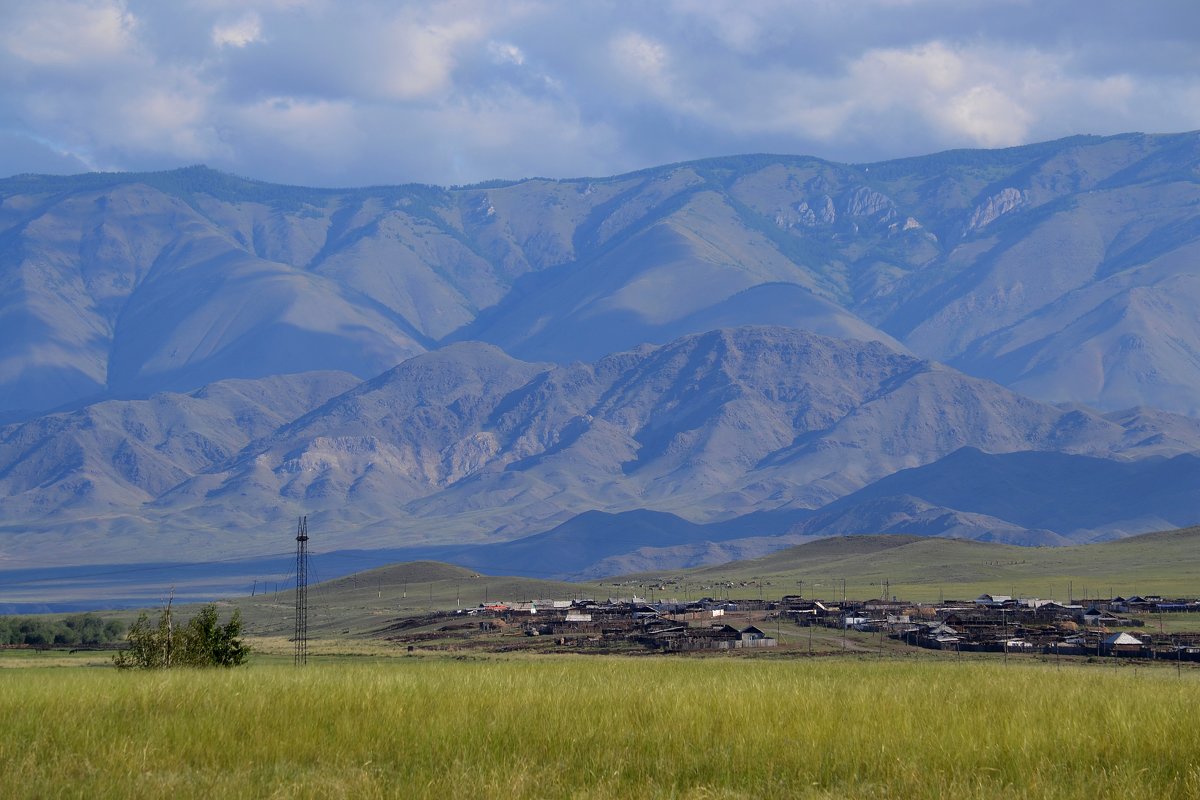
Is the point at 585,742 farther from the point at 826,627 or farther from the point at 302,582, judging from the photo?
the point at 826,627

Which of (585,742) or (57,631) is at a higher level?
(585,742)

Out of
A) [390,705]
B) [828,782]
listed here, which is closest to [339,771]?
[390,705]

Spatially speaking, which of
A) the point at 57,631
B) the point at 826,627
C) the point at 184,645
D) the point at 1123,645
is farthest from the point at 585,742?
the point at 57,631

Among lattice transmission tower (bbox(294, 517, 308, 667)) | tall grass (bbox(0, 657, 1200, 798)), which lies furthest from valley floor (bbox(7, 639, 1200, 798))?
lattice transmission tower (bbox(294, 517, 308, 667))

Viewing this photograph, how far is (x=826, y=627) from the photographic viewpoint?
415ft

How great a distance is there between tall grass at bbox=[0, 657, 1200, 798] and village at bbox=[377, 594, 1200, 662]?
2609 inches

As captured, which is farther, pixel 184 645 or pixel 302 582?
pixel 302 582

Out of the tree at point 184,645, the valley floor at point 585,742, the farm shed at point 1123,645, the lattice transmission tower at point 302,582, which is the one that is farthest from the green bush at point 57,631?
the valley floor at point 585,742

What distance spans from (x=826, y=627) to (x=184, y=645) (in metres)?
83.8

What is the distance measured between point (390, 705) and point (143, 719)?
3.54 m

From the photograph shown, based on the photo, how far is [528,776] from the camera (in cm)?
1964

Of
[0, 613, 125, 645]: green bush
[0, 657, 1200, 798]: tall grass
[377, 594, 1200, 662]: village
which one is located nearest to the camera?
[0, 657, 1200, 798]: tall grass

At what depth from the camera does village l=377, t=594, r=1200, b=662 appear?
100 metres

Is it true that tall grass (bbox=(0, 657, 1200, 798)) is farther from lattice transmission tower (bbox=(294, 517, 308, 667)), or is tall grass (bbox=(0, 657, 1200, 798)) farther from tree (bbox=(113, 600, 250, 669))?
lattice transmission tower (bbox=(294, 517, 308, 667))
